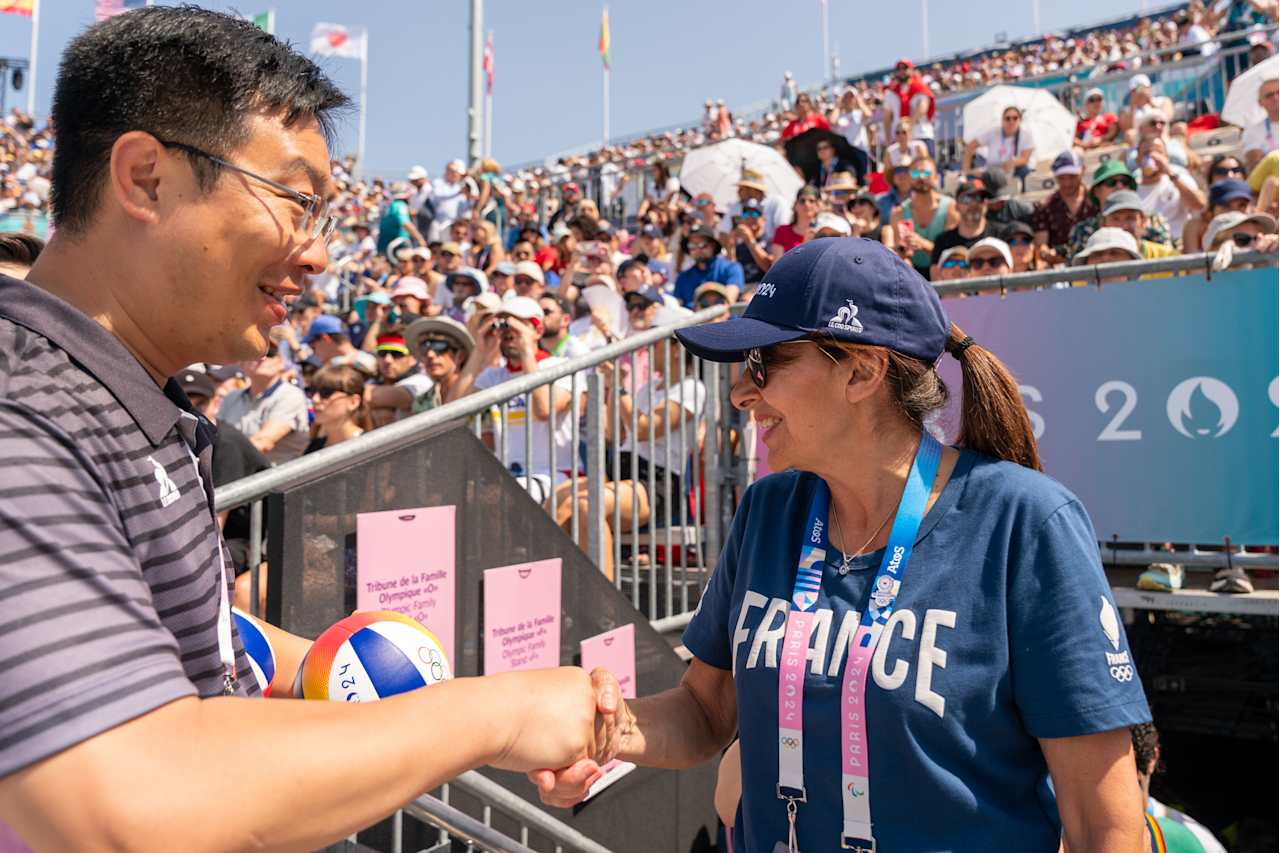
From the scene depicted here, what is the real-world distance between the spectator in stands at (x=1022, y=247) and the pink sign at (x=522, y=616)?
5.15m

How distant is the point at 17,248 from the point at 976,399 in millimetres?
2287

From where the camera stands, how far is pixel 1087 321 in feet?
Answer: 17.4

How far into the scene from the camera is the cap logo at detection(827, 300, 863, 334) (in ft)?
7.14

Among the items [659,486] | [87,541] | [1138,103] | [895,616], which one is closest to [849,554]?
[895,616]

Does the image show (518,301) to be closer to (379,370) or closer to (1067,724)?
(379,370)

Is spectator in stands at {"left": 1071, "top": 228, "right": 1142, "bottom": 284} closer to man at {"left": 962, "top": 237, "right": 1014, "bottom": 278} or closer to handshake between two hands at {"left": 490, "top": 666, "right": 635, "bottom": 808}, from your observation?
man at {"left": 962, "top": 237, "right": 1014, "bottom": 278}

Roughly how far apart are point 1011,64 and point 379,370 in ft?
75.3

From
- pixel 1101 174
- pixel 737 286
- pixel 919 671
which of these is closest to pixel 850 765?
pixel 919 671

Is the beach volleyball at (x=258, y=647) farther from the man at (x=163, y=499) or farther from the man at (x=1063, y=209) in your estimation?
the man at (x=1063, y=209)

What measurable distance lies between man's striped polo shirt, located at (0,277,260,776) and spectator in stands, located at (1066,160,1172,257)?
24.5ft

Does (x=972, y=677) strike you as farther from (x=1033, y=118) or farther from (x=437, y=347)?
(x=1033, y=118)

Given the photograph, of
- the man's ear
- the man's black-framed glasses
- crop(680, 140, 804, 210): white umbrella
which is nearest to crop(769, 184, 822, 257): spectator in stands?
crop(680, 140, 804, 210): white umbrella

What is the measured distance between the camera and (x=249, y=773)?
3.74 feet

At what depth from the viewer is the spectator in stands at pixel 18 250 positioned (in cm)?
236
